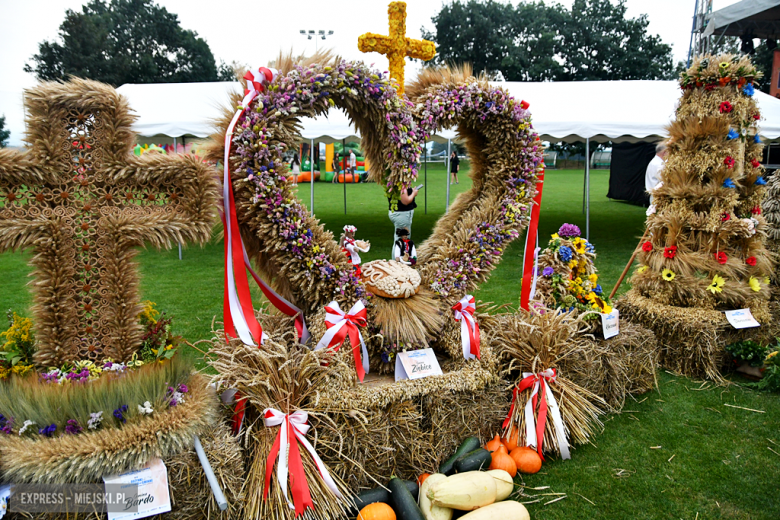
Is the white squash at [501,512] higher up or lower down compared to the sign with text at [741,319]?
lower down

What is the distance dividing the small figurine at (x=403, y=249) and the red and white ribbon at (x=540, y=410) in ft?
3.23

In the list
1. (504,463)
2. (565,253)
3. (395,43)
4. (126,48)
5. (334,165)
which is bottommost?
(504,463)

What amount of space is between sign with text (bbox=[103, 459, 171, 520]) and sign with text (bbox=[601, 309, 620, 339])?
2.81m

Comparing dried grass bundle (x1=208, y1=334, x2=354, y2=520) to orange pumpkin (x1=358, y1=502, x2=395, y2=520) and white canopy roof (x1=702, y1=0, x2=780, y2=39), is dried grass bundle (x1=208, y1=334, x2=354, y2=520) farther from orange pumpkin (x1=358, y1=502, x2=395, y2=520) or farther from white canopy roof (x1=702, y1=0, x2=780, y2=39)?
white canopy roof (x1=702, y1=0, x2=780, y2=39)

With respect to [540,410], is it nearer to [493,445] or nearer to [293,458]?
[493,445]

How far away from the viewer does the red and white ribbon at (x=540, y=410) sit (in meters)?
2.95

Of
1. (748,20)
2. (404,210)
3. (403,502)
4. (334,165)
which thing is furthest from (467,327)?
(334,165)

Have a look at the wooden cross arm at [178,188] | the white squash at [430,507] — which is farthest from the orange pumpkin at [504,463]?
the wooden cross arm at [178,188]

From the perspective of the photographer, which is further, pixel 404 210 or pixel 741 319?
pixel 741 319

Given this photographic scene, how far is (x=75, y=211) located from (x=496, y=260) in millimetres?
2305

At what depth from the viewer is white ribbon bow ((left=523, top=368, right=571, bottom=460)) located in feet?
9.73

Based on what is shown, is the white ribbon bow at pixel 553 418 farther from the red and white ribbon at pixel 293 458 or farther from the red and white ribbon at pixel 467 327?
the red and white ribbon at pixel 293 458

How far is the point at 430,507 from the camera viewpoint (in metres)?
2.39

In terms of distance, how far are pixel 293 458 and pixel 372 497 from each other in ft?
→ 1.57
